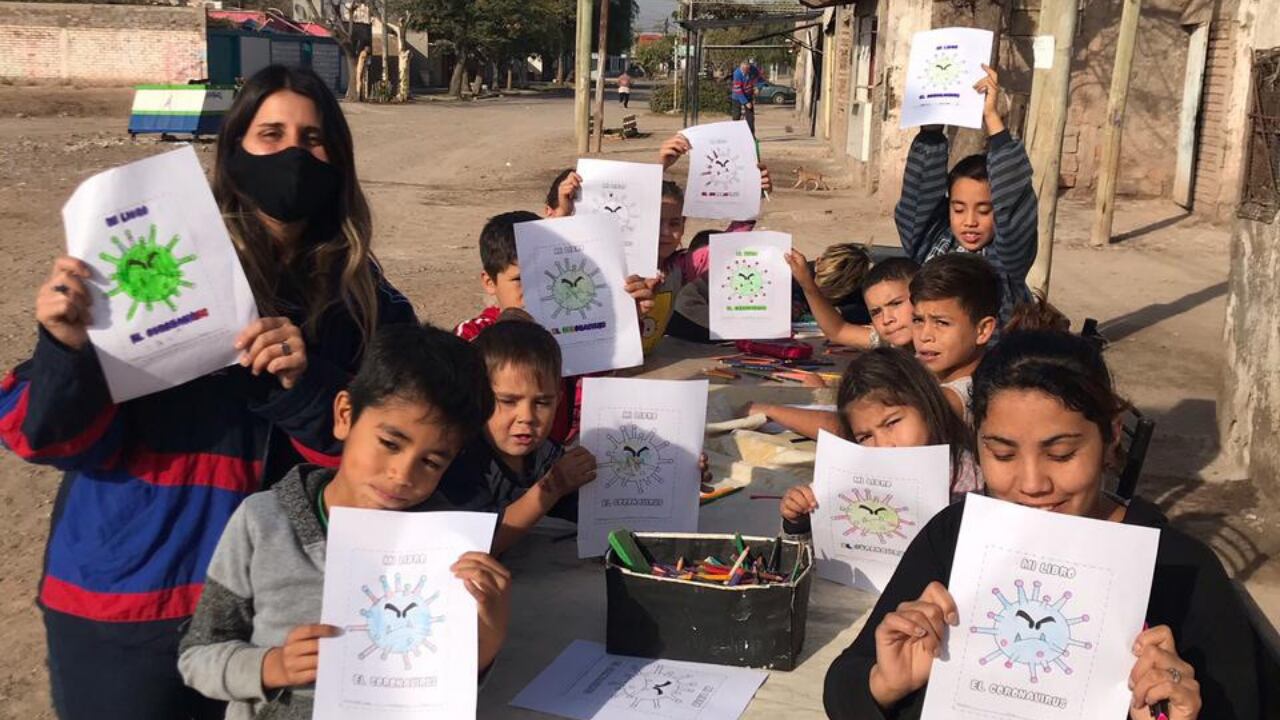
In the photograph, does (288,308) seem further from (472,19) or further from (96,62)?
(472,19)

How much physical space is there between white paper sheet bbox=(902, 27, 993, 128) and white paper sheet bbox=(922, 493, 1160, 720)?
10.7ft

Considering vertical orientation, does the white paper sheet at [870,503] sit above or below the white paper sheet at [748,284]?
below

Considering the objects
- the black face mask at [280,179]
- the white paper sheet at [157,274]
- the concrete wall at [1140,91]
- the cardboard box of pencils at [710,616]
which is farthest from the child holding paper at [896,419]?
the concrete wall at [1140,91]

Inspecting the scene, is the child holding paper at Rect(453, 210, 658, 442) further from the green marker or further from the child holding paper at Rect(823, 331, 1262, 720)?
the child holding paper at Rect(823, 331, 1262, 720)

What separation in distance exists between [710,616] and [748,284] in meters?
2.63

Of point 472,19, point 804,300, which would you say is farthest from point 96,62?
point 804,300

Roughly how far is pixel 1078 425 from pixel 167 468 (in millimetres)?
1685

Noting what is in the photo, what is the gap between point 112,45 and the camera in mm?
40719

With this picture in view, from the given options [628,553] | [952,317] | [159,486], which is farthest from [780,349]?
[159,486]

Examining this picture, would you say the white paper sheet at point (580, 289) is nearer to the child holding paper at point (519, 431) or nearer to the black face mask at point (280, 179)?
the child holding paper at point (519, 431)

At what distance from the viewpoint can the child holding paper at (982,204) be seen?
15.5 feet

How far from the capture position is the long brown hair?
8.54ft

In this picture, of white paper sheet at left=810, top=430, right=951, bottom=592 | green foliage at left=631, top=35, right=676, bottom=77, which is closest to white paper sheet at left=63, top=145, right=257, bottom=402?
white paper sheet at left=810, top=430, right=951, bottom=592

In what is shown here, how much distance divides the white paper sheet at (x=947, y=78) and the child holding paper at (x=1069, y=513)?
9.06 feet
